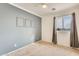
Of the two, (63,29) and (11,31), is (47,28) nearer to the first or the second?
(63,29)

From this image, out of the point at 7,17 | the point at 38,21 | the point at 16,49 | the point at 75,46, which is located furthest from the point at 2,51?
the point at 75,46

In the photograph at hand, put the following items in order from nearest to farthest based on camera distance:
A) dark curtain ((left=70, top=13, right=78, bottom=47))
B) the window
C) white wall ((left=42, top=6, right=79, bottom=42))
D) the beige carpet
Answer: the beige carpet, white wall ((left=42, top=6, right=79, bottom=42)), dark curtain ((left=70, top=13, right=78, bottom=47)), the window

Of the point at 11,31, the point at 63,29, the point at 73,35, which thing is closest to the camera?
the point at 11,31

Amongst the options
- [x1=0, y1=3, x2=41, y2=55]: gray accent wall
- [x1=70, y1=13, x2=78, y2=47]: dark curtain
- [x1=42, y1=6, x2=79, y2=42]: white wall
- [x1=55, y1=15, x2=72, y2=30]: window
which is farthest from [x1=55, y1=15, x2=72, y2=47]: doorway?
[x1=0, y1=3, x2=41, y2=55]: gray accent wall

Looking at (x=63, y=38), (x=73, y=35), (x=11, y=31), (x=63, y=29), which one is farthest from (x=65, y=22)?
(x=11, y=31)

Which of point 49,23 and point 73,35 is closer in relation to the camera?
point 73,35

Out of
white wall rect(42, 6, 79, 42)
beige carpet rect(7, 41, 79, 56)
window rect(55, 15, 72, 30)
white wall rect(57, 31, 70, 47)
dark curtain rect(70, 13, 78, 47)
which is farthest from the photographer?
white wall rect(57, 31, 70, 47)

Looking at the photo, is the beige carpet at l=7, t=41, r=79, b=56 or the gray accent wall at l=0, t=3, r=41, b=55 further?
the beige carpet at l=7, t=41, r=79, b=56

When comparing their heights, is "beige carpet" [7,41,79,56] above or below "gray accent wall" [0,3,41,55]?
below

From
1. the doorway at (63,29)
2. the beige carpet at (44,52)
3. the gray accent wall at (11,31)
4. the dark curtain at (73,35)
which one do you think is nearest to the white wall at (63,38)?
the doorway at (63,29)

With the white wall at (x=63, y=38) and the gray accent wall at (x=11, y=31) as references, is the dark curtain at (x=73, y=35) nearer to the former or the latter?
the white wall at (x=63, y=38)

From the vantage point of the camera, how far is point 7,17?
2.57 meters

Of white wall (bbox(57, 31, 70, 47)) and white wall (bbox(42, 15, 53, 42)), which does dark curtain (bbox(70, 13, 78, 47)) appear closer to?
white wall (bbox(57, 31, 70, 47))

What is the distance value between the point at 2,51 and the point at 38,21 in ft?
8.06
